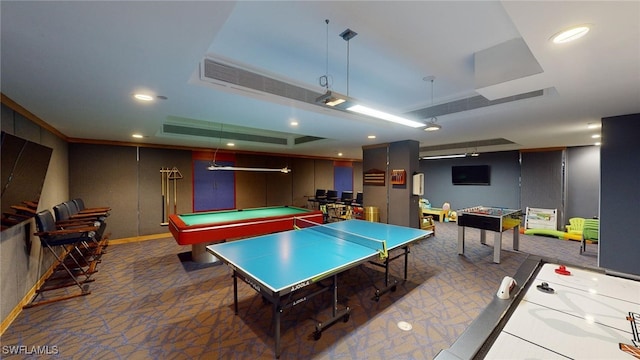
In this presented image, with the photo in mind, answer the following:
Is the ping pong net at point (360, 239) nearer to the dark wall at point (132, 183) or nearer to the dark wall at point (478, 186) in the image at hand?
the dark wall at point (132, 183)

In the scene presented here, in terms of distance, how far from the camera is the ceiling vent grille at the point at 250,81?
2388 mm

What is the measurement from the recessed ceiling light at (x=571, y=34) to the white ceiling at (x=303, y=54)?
0.04 meters

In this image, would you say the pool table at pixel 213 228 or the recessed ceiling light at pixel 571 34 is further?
the pool table at pixel 213 228

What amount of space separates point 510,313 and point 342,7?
213 centimetres

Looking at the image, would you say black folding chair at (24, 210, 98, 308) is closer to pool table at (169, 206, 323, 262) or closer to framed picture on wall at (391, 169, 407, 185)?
pool table at (169, 206, 323, 262)

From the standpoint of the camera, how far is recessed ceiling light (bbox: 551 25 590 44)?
1.41 meters

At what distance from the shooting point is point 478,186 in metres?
9.00

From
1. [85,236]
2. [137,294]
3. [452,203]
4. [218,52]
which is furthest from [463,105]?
[452,203]

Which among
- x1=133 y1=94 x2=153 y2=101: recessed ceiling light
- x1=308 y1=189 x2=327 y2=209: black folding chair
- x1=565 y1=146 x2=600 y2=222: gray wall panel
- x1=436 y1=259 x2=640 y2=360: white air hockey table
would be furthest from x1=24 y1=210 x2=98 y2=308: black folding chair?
x1=565 y1=146 x2=600 y2=222: gray wall panel

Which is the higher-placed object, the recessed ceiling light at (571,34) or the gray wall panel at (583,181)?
the recessed ceiling light at (571,34)

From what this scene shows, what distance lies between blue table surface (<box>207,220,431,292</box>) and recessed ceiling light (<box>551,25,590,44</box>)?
229 centimetres

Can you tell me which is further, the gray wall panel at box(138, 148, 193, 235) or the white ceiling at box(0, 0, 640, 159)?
the gray wall panel at box(138, 148, 193, 235)

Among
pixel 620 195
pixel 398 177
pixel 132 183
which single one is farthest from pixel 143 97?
pixel 620 195

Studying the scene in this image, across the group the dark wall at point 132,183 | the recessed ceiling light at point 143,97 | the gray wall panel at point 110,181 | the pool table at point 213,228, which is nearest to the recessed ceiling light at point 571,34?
the recessed ceiling light at point 143,97
